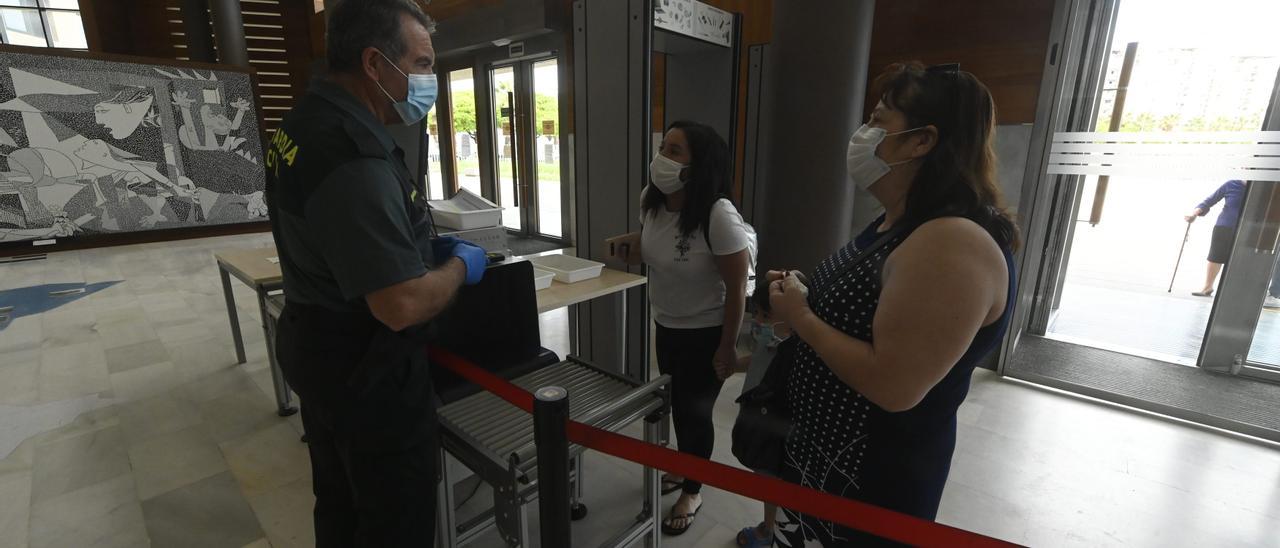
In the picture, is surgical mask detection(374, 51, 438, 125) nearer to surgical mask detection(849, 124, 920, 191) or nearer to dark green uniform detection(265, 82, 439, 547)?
dark green uniform detection(265, 82, 439, 547)

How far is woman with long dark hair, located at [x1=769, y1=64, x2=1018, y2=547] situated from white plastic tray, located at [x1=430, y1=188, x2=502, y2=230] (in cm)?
159

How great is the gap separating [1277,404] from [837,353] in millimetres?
3609

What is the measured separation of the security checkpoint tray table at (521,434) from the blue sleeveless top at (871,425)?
59 cm

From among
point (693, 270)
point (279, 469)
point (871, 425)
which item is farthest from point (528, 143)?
point (871, 425)

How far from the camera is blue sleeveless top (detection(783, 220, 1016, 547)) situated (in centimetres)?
101

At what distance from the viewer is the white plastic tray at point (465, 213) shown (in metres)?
2.38

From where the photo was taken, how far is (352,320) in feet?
4.03

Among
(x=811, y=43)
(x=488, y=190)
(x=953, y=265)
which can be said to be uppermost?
(x=811, y=43)

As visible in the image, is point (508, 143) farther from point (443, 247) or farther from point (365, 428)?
point (365, 428)

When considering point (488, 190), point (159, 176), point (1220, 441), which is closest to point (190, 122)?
point (159, 176)

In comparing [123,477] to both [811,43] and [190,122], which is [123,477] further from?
[190,122]

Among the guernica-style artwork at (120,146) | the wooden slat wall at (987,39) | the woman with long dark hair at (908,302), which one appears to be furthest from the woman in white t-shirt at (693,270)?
the guernica-style artwork at (120,146)

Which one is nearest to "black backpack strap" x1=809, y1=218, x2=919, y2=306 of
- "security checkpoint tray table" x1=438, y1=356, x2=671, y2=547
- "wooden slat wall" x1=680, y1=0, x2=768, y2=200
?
"security checkpoint tray table" x1=438, y1=356, x2=671, y2=547

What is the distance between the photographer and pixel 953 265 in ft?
2.86
